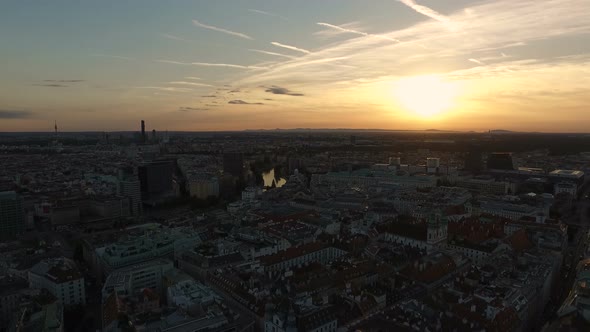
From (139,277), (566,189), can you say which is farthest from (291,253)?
(566,189)

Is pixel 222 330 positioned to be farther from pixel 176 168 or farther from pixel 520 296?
pixel 176 168

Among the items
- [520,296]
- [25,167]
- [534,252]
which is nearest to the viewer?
[520,296]

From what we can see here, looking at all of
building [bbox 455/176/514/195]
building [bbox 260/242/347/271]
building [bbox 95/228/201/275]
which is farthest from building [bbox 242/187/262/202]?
building [bbox 455/176/514/195]

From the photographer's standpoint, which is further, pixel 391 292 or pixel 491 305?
pixel 391 292

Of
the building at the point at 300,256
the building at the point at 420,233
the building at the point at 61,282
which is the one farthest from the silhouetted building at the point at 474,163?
the building at the point at 61,282

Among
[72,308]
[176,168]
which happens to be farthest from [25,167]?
[72,308]

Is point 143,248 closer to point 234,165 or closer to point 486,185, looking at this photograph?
point 234,165
